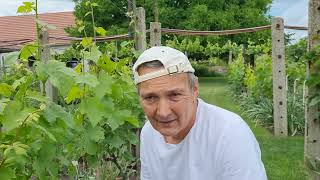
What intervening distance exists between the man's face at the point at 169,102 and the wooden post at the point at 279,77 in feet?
23.0

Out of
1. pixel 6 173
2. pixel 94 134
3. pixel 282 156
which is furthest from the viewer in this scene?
pixel 282 156

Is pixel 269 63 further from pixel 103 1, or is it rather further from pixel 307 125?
pixel 103 1

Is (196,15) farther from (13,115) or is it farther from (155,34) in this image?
(13,115)

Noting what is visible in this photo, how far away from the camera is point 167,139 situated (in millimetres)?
2357

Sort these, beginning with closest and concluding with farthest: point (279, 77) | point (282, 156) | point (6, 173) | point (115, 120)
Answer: point (6, 173), point (115, 120), point (282, 156), point (279, 77)

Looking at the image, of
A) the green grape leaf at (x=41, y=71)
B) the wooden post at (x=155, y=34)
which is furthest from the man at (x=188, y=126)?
the wooden post at (x=155, y=34)

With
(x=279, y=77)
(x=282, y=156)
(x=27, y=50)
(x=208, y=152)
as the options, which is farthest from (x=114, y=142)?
(x=279, y=77)

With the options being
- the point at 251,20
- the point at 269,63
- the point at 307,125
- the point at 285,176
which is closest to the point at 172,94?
the point at 307,125

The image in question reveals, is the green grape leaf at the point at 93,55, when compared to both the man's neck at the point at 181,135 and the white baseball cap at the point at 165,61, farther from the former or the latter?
the white baseball cap at the point at 165,61

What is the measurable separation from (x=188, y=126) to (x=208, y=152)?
0.14 metres

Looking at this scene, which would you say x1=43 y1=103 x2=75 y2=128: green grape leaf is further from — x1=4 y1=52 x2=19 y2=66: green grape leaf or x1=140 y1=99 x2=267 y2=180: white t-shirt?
x1=140 y1=99 x2=267 y2=180: white t-shirt

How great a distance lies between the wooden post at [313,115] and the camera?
182 inches

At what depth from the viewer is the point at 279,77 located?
9.23 meters

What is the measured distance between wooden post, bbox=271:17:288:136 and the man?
6.95 metres
